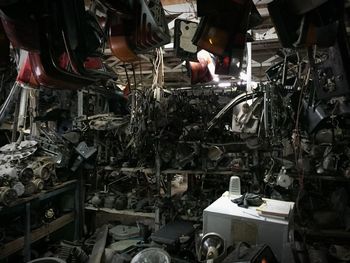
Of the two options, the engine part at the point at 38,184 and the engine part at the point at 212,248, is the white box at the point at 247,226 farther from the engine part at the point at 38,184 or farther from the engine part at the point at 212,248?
the engine part at the point at 38,184

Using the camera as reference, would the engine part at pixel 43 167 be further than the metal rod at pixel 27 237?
Yes

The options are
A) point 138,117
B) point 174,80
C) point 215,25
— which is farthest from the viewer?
point 174,80

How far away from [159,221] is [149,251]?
1224 millimetres

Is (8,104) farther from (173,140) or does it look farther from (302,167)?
(302,167)

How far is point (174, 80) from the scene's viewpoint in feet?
15.7

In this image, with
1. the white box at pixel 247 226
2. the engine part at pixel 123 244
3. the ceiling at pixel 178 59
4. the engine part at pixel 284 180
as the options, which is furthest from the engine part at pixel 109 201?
the engine part at pixel 284 180

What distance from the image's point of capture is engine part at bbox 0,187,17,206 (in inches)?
88.1

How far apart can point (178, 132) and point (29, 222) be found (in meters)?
1.74

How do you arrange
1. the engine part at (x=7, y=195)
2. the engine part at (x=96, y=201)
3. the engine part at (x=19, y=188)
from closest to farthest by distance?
the engine part at (x=7, y=195) < the engine part at (x=19, y=188) < the engine part at (x=96, y=201)

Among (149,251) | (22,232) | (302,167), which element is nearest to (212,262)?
(149,251)

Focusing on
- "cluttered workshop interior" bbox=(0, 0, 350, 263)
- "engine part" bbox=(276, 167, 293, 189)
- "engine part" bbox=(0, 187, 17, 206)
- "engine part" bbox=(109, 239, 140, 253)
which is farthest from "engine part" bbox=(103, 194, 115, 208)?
"engine part" bbox=(276, 167, 293, 189)

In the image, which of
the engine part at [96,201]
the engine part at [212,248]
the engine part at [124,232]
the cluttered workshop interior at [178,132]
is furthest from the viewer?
the engine part at [96,201]

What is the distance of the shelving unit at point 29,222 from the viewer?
2453 mm

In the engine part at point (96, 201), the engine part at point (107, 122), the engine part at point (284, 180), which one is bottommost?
the engine part at point (96, 201)
